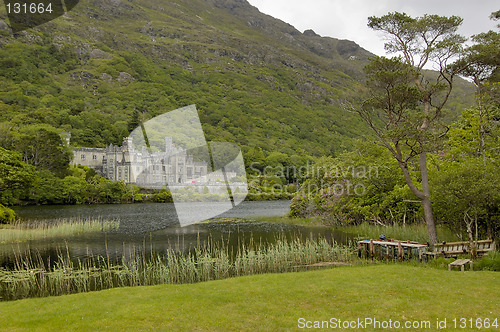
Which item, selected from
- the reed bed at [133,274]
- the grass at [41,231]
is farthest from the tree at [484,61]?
the grass at [41,231]

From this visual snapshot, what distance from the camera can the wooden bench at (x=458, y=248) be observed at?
45.8 ft

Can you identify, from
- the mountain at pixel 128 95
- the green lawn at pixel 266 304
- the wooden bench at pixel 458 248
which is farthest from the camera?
the mountain at pixel 128 95

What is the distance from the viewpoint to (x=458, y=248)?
563 inches

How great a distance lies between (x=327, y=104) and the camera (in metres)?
196

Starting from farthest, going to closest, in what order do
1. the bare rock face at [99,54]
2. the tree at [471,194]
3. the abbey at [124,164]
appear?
the bare rock face at [99,54]
the abbey at [124,164]
the tree at [471,194]

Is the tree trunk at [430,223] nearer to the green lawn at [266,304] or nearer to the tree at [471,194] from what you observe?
the tree at [471,194]

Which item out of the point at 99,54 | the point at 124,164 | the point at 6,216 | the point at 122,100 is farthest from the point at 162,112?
the point at 6,216

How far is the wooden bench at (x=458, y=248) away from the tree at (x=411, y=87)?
0.69m

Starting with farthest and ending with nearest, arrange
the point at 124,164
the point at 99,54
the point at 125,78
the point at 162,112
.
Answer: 1. the point at 99,54
2. the point at 125,78
3. the point at 162,112
4. the point at 124,164

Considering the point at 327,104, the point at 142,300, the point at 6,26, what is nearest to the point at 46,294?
the point at 142,300

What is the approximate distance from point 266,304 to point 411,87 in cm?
1109

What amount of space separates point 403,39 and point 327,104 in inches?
7292

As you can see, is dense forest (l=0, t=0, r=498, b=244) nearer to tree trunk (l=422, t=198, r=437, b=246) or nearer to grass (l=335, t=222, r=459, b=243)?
tree trunk (l=422, t=198, r=437, b=246)

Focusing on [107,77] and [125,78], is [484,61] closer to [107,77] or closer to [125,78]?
[107,77]
